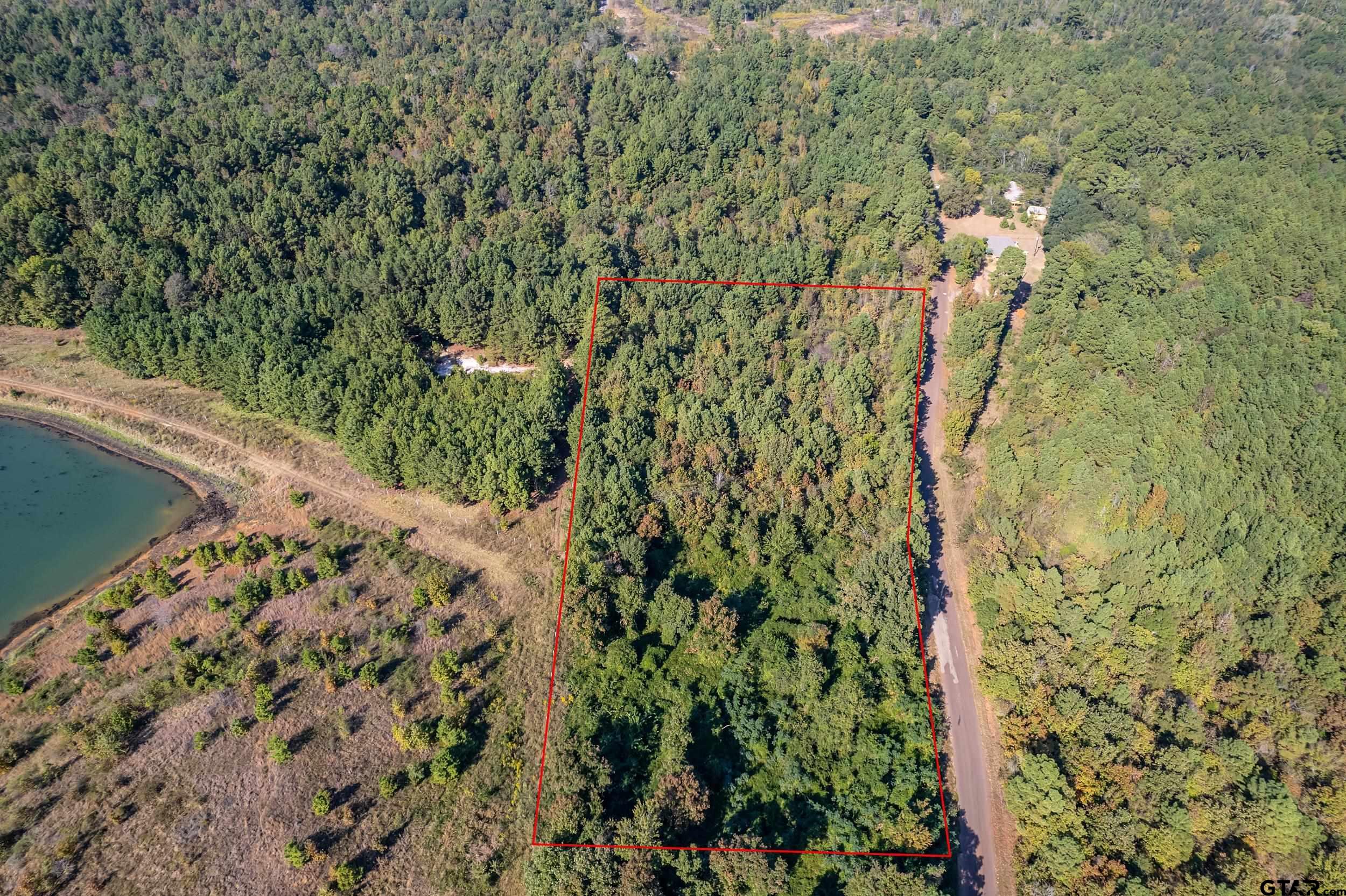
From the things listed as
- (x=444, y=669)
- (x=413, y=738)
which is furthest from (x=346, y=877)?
(x=444, y=669)

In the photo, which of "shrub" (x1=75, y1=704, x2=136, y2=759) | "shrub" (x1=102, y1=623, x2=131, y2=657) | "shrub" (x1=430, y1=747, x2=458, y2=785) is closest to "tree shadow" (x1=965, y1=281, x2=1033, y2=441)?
"shrub" (x1=430, y1=747, x2=458, y2=785)

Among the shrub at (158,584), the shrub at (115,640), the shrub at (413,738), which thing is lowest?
the shrub at (413,738)

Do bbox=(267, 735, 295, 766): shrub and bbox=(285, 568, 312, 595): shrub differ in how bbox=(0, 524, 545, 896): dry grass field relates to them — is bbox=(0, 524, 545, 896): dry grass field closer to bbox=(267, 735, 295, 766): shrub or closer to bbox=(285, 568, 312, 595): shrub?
bbox=(267, 735, 295, 766): shrub

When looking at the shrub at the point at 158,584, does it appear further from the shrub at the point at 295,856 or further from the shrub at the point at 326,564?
the shrub at the point at 295,856

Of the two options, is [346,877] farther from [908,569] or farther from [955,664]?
[955,664]

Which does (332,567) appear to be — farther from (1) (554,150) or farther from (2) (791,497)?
(1) (554,150)

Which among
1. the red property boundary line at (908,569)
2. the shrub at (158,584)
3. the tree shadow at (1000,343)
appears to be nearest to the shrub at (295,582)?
the shrub at (158,584)
